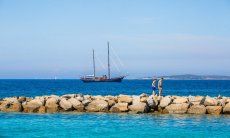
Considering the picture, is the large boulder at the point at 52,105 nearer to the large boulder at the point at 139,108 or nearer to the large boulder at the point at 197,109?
the large boulder at the point at 139,108

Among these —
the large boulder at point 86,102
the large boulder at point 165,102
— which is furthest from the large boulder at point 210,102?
the large boulder at point 86,102

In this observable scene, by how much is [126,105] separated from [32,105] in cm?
551

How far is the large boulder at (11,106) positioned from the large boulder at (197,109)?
9.84 meters

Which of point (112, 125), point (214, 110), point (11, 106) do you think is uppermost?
point (11, 106)

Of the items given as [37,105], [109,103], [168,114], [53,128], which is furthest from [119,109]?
[53,128]

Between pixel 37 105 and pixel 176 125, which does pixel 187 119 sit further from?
pixel 37 105

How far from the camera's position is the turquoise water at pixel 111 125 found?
21109mm

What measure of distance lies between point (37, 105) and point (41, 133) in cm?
856

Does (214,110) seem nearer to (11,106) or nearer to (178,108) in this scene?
(178,108)

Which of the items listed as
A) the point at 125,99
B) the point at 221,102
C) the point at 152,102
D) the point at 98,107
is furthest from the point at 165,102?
the point at 98,107

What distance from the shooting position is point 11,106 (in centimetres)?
3008

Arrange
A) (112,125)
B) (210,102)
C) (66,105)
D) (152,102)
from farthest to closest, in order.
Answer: (66,105), (152,102), (210,102), (112,125)

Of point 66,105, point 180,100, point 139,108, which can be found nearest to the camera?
point 139,108

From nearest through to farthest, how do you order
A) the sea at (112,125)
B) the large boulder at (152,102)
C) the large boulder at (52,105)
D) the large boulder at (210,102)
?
the sea at (112,125)
the large boulder at (210,102)
the large boulder at (152,102)
the large boulder at (52,105)
